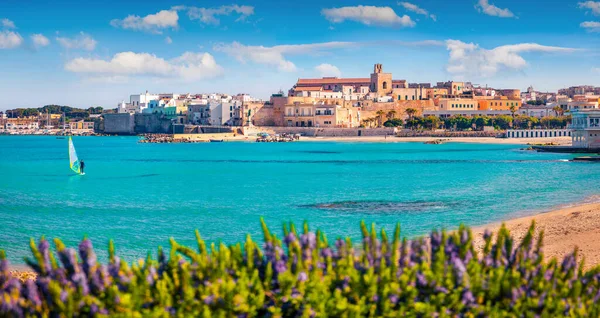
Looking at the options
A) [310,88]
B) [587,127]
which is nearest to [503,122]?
[310,88]

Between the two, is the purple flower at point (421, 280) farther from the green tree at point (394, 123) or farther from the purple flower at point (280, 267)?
the green tree at point (394, 123)

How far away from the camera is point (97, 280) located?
823 cm

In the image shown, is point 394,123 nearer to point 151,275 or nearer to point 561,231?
point 561,231

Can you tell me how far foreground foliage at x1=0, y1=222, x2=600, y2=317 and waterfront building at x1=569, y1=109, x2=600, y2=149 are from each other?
58.7m

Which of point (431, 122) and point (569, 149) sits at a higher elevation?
point (431, 122)

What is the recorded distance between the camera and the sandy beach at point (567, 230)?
16750 millimetres

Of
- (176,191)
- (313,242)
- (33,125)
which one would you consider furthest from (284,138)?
(313,242)

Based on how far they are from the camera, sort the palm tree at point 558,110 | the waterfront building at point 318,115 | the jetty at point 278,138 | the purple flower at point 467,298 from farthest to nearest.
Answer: the waterfront building at point 318,115
the palm tree at point 558,110
the jetty at point 278,138
the purple flower at point 467,298

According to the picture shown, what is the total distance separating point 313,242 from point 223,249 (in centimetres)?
100

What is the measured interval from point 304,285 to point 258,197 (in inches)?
1060

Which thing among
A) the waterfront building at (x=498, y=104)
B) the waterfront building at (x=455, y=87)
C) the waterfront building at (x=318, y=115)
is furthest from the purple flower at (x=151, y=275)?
the waterfront building at (x=455, y=87)

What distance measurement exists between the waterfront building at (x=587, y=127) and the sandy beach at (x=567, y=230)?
39863 mm

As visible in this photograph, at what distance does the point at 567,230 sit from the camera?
2034cm

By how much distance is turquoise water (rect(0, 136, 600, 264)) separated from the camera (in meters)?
23.8
